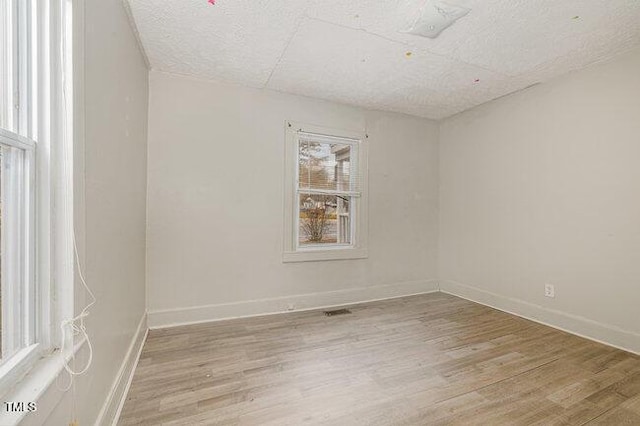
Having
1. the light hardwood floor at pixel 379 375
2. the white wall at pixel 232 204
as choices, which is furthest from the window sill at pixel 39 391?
the white wall at pixel 232 204

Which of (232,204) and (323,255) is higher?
(232,204)

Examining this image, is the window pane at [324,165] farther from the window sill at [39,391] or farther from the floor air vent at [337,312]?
the window sill at [39,391]

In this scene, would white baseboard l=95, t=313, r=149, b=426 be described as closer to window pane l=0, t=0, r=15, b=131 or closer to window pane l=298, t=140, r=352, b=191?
window pane l=0, t=0, r=15, b=131

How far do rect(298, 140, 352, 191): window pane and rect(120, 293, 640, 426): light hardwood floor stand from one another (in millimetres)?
1570

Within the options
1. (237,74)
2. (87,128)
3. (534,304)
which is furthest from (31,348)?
(534,304)

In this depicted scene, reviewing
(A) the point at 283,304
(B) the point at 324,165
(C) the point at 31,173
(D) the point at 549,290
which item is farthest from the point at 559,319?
(C) the point at 31,173

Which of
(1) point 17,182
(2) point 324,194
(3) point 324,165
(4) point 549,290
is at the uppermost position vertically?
(3) point 324,165

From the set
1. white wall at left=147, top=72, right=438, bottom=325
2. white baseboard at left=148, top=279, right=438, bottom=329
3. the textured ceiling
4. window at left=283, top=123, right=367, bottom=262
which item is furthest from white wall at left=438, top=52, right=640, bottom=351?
window at left=283, top=123, right=367, bottom=262

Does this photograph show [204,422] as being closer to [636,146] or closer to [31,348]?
[31,348]

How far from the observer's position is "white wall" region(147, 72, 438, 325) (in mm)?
2691

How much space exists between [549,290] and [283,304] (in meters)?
2.74

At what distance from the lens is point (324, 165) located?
342 cm

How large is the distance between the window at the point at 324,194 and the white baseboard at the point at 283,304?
0.45 meters

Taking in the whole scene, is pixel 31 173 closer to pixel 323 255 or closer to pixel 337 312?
pixel 323 255
